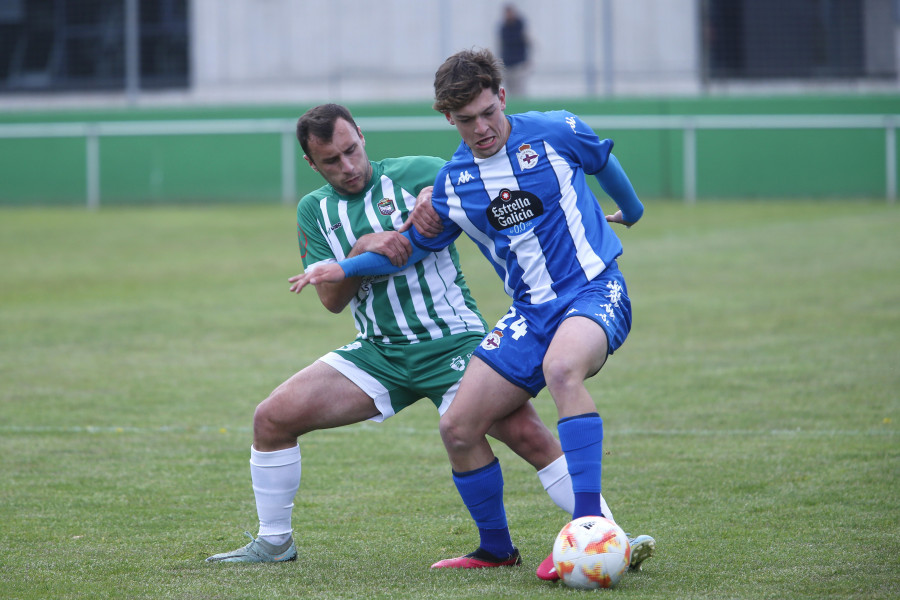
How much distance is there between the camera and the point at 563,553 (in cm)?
405

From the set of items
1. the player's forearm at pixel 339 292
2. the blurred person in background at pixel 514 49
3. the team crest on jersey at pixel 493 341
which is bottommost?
the team crest on jersey at pixel 493 341

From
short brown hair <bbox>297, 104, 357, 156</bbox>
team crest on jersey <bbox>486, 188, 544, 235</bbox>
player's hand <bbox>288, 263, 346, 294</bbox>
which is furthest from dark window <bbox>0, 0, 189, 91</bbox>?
team crest on jersey <bbox>486, 188, 544, 235</bbox>

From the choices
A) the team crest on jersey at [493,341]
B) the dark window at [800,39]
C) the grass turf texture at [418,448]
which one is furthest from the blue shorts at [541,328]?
the dark window at [800,39]

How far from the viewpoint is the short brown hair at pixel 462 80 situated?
4195mm

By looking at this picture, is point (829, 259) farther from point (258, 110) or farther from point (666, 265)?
point (258, 110)

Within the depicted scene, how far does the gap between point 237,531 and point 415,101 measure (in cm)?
1762

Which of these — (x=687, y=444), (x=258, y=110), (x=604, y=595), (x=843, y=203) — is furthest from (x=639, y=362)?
(x=258, y=110)

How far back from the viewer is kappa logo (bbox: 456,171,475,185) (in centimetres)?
447

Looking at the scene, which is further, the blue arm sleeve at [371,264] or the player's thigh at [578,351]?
the blue arm sleeve at [371,264]

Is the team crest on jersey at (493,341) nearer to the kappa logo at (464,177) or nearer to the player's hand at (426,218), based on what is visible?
the player's hand at (426,218)

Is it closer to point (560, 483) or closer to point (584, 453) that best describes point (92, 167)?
point (560, 483)

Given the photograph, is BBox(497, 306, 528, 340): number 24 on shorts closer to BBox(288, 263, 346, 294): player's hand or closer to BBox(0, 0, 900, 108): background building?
BBox(288, 263, 346, 294): player's hand

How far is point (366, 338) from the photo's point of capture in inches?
191

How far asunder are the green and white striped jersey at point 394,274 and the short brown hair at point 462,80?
2.12ft
